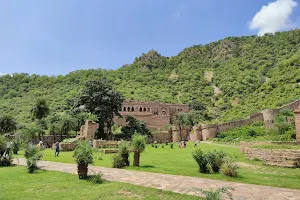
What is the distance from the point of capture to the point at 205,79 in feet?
322

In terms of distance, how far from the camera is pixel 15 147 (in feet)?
73.1

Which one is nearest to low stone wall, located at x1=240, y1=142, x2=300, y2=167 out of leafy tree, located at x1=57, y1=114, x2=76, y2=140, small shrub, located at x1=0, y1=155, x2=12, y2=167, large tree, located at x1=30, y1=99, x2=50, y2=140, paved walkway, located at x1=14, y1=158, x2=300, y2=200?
paved walkway, located at x1=14, y1=158, x2=300, y2=200

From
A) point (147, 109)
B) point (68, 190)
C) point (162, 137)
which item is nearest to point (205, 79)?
point (147, 109)

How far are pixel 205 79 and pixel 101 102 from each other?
65.9 m

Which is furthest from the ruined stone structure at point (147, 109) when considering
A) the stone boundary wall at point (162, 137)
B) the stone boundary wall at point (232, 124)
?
the stone boundary wall at point (232, 124)

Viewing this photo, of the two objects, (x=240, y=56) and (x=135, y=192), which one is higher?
(x=240, y=56)

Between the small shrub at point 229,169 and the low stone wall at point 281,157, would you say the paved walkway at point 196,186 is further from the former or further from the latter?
the low stone wall at point 281,157

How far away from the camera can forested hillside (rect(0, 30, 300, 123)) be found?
64.7 m

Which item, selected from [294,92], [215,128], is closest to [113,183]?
[215,128]

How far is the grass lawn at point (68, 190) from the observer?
746cm

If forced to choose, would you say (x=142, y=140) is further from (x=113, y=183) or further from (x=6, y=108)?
(x=6, y=108)

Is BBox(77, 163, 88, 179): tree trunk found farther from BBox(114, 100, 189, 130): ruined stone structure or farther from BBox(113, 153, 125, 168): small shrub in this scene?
BBox(114, 100, 189, 130): ruined stone structure

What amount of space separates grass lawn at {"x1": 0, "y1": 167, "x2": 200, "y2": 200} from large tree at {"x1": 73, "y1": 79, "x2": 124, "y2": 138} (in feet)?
88.8

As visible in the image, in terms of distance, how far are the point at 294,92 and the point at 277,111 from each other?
16.2m
